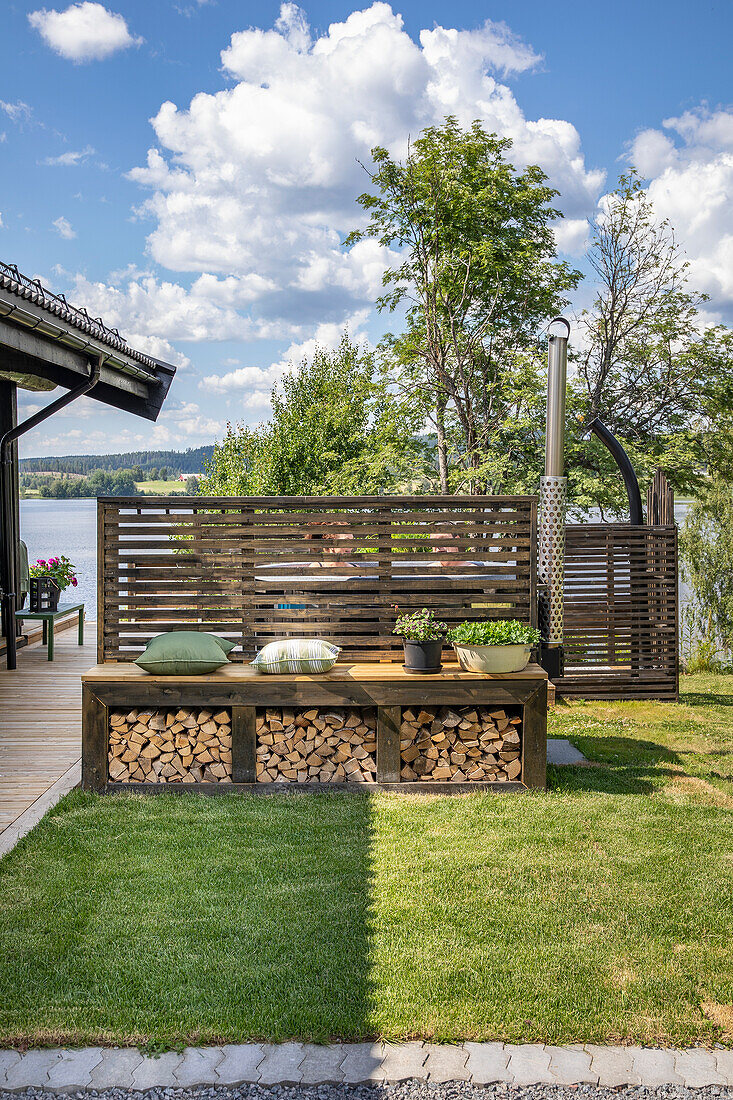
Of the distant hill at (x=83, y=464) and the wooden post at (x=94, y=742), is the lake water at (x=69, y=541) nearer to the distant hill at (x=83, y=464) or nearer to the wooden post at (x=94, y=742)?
the distant hill at (x=83, y=464)

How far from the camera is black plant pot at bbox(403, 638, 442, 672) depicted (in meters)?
4.05

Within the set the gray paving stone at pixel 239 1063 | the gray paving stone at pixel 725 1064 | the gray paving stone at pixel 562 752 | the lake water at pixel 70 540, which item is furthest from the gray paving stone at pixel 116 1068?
the lake water at pixel 70 540

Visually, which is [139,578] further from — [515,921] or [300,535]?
[515,921]

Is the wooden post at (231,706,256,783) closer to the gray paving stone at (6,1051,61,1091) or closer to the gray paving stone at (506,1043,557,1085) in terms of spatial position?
the gray paving stone at (6,1051,61,1091)

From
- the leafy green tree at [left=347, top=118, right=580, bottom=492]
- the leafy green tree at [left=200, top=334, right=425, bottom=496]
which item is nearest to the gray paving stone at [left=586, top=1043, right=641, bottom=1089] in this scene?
the leafy green tree at [left=347, top=118, right=580, bottom=492]

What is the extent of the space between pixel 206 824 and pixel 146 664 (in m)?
0.89

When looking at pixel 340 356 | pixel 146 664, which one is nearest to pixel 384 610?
pixel 146 664

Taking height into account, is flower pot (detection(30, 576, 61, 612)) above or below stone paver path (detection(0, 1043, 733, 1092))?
above

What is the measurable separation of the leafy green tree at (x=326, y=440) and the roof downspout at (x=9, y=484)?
18.0 feet

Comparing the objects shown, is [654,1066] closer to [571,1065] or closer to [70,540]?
[571,1065]

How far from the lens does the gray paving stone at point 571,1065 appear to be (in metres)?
1.97

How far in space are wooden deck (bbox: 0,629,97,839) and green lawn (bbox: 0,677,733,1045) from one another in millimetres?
357

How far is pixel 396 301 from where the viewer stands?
1223 centimetres

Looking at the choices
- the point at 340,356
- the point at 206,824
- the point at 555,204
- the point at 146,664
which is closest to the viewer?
the point at 206,824
